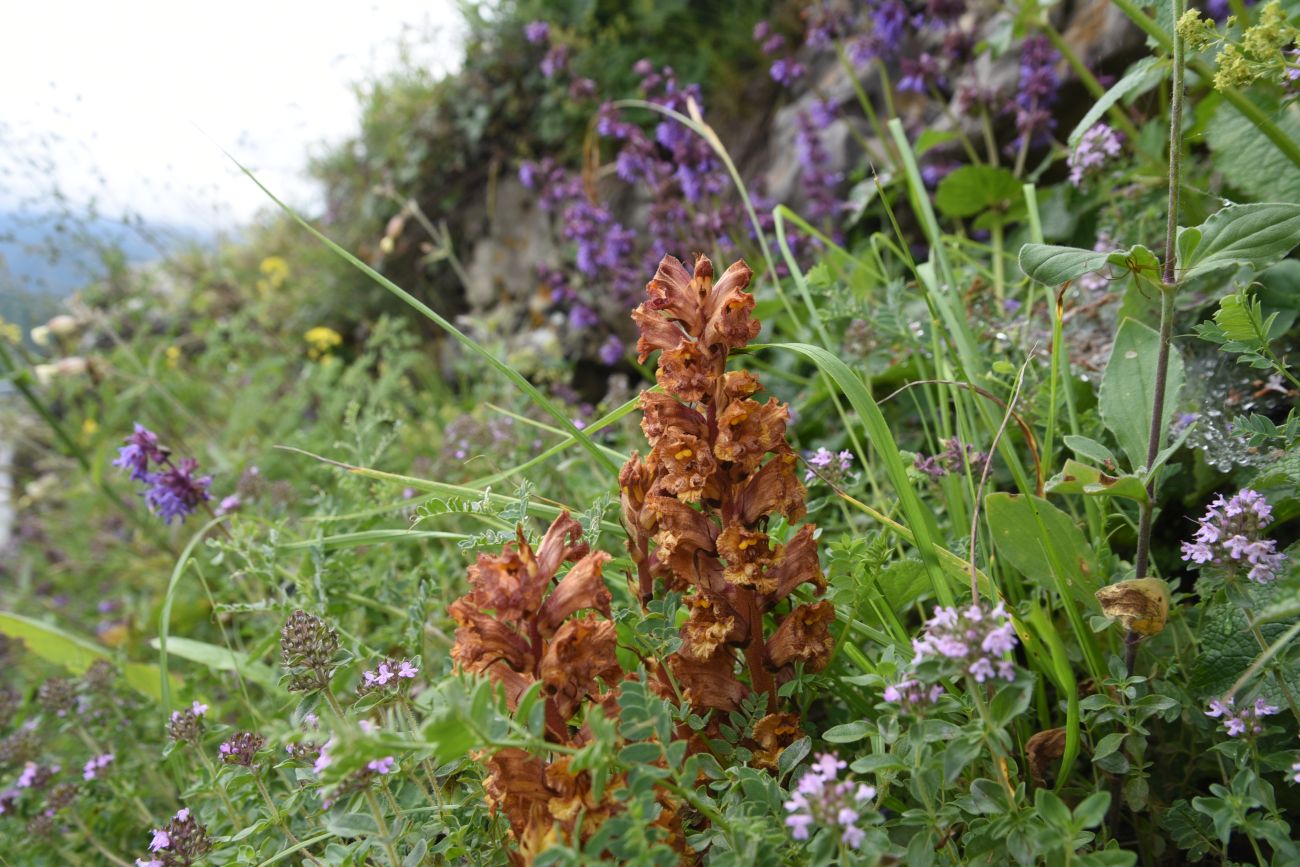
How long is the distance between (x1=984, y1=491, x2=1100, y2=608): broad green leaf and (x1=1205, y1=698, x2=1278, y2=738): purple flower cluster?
18 centimetres

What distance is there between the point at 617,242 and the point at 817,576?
193 cm

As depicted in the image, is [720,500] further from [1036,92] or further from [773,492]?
[1036,92]

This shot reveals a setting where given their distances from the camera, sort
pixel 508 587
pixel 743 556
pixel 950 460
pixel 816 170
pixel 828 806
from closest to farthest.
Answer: pixel 828 806 → pixel 508 587 → pixel 743 556 → pixel 950 460 → pixel 816 170

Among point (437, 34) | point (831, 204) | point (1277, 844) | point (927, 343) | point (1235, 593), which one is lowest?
point (1277, 844)

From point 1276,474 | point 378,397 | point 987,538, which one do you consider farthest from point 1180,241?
point 378,397

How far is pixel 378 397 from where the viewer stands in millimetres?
2562

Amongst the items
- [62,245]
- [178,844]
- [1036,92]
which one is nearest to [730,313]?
[178,844]

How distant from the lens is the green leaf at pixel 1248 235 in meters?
0.91

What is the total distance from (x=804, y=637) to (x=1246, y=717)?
0.44m

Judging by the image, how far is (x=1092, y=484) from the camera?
0.93 metres

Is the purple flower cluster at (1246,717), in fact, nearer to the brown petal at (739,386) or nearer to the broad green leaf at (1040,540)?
the broad green leaf at (1040,540)

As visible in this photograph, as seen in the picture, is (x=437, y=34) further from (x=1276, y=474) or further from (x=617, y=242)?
(x=1276, y=474)

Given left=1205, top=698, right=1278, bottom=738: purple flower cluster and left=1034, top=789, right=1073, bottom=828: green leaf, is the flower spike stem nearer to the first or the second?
left=1205, top=698, right=1278, bottom=738: purple flower cluster

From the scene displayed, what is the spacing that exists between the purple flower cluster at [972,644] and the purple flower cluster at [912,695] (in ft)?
0.17
